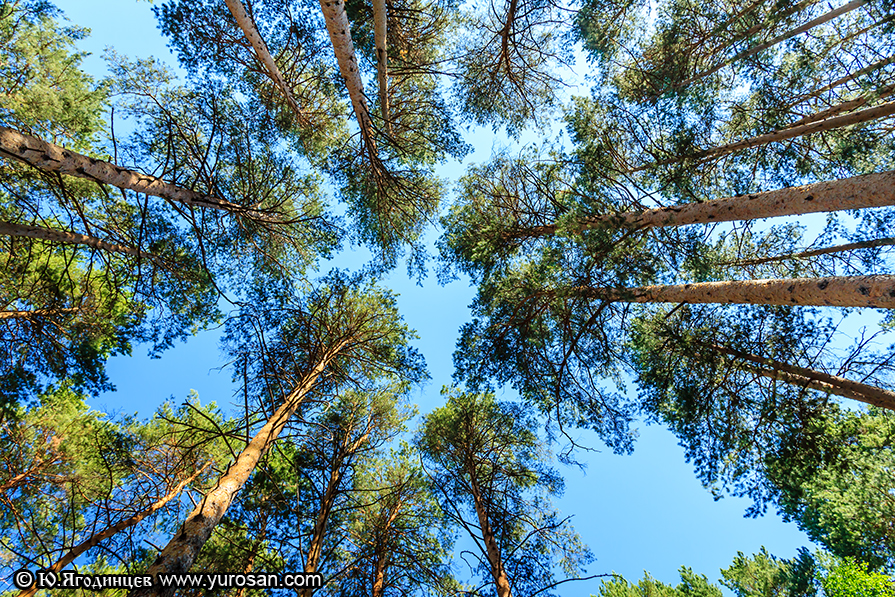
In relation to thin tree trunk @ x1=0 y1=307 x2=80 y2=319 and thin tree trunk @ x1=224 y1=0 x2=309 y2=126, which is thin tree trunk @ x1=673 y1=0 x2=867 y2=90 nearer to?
thin tree trunk @ x1=224 y1=0 x2=309 y2=126

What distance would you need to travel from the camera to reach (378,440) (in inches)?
311

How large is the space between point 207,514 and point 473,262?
7063 millimetres

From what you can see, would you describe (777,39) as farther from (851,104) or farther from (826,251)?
(826,251)

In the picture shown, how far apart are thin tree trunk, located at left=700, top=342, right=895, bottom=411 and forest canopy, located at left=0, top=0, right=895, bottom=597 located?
0.05 metres

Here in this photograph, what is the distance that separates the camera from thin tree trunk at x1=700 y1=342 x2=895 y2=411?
5.44 metres

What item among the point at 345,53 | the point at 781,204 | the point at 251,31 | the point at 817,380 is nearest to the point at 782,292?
the point at 781,204

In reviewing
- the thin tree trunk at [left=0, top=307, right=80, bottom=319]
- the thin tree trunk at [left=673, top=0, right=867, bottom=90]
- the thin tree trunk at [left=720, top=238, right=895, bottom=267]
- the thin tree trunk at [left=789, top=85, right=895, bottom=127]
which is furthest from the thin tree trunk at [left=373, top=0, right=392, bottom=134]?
the thin tree trunk at [left=720, top=238, right=895, bottom=267]

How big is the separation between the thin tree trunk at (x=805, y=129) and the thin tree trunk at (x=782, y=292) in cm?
259

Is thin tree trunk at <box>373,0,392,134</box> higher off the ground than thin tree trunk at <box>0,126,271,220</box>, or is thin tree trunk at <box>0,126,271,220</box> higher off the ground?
thin tree trunk at <box>373,0,392,134</box>

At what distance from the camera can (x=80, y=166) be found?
13.0ft

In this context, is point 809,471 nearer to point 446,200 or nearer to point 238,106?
point 446,200

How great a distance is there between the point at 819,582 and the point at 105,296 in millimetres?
19234

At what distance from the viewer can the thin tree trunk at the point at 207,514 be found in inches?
106

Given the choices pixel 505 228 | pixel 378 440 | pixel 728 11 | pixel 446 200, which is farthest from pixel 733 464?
pixel 728 11
